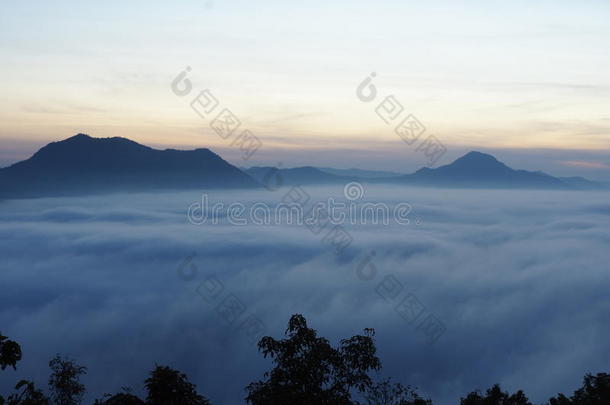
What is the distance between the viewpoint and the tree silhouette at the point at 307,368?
1330 centimetres

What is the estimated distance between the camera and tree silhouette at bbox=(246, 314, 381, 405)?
13.3 metres

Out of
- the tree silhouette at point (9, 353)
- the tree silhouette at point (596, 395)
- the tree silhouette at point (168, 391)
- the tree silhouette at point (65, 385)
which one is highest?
the tree silhouette at point (9, 353)

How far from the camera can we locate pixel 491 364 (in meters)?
Result: 133

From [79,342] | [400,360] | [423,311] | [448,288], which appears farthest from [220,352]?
[448,288]

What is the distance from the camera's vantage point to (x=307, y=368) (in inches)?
533

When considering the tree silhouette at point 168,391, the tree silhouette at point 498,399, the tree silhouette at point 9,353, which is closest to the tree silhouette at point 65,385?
the tree silhouette at point 168,391

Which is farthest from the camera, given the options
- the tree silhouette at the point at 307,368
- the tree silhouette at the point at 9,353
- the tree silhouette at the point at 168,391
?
the tree silhouette at the point at 307,368

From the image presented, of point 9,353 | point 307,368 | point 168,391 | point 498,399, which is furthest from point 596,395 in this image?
point 9,353

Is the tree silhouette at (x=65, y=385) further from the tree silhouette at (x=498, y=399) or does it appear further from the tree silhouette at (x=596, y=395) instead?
the tree silhouette at (x=596, y=395)

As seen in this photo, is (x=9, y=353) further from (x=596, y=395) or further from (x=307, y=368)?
(x=596, y=395)

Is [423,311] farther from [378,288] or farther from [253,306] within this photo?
[253,306]

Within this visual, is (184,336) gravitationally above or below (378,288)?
below

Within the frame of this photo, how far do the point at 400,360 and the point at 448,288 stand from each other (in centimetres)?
5966

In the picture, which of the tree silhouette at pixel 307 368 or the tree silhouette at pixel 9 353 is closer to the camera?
the tree silhouette at pixel 9 353
